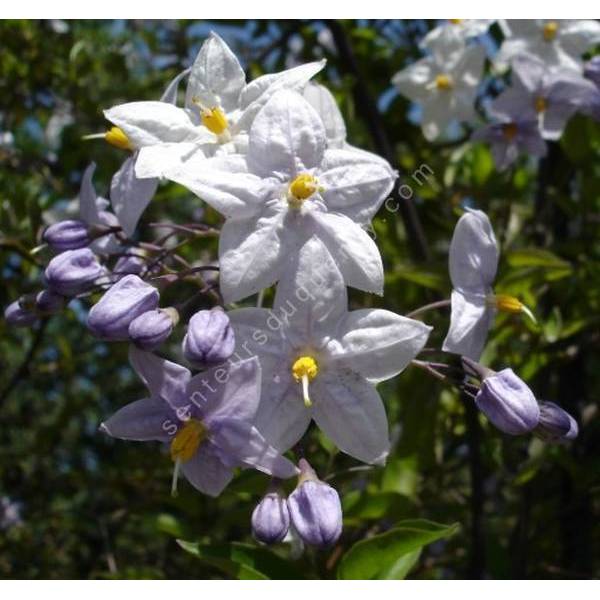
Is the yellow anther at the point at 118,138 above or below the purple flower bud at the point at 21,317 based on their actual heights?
above

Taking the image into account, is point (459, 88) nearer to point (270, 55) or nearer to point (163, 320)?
point (270, 55)

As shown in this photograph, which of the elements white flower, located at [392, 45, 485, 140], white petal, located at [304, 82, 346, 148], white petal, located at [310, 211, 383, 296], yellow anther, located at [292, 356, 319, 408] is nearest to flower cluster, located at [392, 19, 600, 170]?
white flower, located at [392, 45, 485, 140]

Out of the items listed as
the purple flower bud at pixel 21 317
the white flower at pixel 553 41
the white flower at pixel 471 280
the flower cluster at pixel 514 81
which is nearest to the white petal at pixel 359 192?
the white flower at pixel 471 280

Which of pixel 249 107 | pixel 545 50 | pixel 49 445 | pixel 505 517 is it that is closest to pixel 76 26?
pixel 49 445

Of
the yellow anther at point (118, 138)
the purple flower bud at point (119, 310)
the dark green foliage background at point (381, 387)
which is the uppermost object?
the yellow anther at point (118, 138)

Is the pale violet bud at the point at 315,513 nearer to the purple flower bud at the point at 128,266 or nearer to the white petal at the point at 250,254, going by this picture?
the white petal at the point at 250,254

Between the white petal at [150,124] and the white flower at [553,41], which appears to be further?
the white flower at [553,41]

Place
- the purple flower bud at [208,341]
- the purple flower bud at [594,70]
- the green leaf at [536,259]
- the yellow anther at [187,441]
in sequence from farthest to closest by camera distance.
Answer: the purple flower bud at [594,70]
the green leaf at [536,259]
the yellow anther at [187,441]
the purple flower bud at [208,341]
